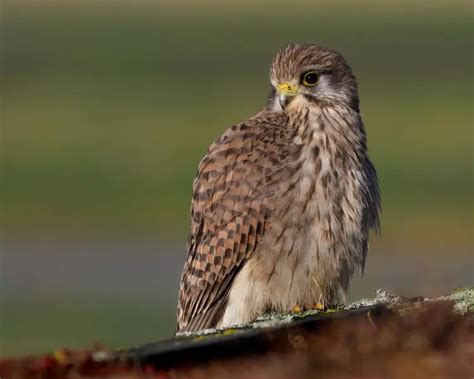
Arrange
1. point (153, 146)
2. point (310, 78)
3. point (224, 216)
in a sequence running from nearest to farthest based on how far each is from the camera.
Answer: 1. point (224, 216)
2. point (310, 78)
3. point (153, 146)

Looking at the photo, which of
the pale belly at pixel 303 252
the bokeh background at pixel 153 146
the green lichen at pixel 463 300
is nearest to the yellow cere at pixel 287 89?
the pale belly at pixel 303 252

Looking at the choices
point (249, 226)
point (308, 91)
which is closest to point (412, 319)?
point (249, 226)

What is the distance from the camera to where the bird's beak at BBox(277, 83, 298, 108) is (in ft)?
22.1

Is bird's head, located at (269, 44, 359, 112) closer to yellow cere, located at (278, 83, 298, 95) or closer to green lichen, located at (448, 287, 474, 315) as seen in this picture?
yellow cere, located at (278, 83, 298, 95)

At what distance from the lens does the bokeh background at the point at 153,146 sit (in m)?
16.3

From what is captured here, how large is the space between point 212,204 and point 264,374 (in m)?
3.32

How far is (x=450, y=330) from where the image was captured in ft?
11.7

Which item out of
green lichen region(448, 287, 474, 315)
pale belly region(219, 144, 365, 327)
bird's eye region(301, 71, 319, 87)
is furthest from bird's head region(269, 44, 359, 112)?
green lichen region(448, 287, 474, 315)

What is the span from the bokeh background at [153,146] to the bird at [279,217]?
42cm

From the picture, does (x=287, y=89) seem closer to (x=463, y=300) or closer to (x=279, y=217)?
(x=279, y=217)

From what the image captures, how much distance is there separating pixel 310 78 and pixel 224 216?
2.88 feet

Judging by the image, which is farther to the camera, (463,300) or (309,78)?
(309,78)

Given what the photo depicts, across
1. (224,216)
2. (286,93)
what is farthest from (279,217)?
(286,93)

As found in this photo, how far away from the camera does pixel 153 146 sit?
2511 centimetres
